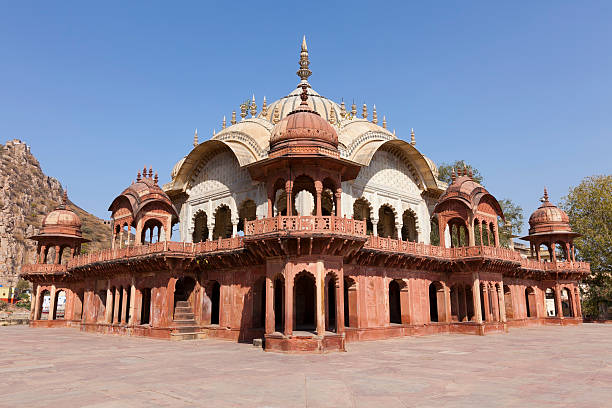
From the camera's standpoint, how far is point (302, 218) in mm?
14969

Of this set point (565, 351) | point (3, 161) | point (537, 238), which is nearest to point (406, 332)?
point (565, 351)

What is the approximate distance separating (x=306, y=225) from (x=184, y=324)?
32.1 ft

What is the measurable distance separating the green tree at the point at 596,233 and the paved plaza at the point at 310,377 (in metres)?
23.5

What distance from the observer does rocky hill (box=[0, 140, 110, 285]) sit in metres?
81.5

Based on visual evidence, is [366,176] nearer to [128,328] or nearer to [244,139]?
[244,139]

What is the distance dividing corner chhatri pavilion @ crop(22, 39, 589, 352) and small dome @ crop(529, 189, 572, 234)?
8.24ft

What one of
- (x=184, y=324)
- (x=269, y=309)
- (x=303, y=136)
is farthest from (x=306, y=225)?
(x=184, y=324)

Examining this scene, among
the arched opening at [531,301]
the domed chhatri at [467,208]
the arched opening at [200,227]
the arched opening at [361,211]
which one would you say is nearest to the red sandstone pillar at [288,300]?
the arched opening at [361,211]

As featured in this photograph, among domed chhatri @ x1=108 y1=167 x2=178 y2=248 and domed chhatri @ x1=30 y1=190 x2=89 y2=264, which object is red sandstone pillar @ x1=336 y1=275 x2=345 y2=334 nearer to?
domed chhatri @ x1=108 y1=167 x2=178 y2=248

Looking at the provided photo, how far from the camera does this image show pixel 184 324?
2103 centimetres

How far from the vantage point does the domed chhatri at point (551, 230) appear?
103 feet

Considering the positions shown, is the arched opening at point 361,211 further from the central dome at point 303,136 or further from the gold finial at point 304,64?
the central dome at point 303,136

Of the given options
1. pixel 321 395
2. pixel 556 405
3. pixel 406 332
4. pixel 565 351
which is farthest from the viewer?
pixel 406 332

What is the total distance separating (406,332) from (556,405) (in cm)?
1429
